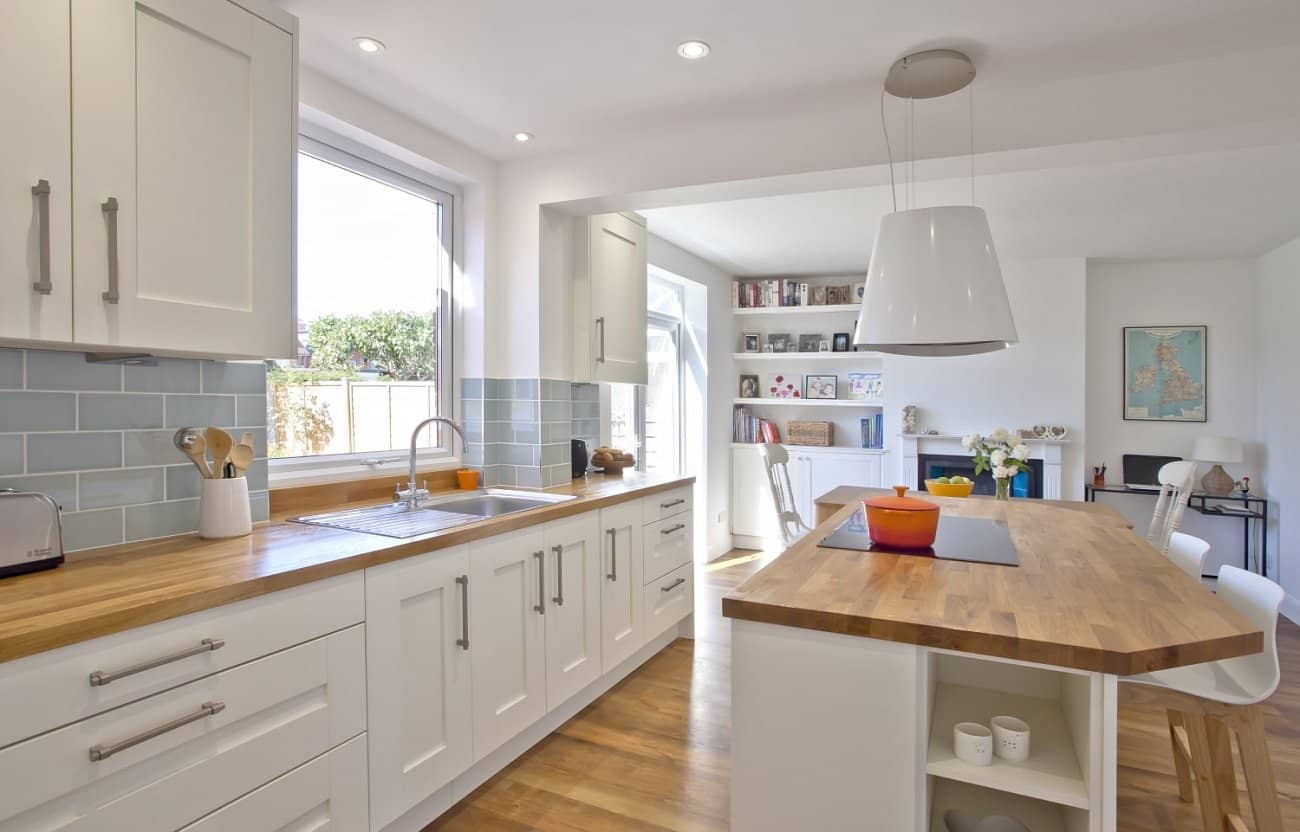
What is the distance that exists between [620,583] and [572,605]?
1.24ft

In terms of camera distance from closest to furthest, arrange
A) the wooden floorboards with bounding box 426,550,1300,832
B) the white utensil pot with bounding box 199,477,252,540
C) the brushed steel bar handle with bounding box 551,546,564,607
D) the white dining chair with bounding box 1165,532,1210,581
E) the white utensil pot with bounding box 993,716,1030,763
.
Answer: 1. the white utensil pot with bounding box 993,716,1030,763
2. the white utensil pot with bounding box 199,477,252,540
3. the wooden floorboards with bounding box 426,550,1300,832
4. the white dining chair with bounding box 1165,532,1210,581
5. the brushed steel bar handle with bounding box 551,546,564,607

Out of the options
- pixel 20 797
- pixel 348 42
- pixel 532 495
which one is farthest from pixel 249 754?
pixel 348 42

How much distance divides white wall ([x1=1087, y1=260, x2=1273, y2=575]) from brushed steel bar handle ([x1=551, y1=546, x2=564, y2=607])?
16.0ft

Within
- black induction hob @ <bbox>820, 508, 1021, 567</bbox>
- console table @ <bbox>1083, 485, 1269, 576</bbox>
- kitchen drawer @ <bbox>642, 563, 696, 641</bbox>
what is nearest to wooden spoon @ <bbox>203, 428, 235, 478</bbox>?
black induction hob @ <bbox>820, 508, 1021, 567</bbox>

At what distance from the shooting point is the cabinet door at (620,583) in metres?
2.90

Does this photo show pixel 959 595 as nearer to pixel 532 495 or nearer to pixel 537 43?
pixel 532 495

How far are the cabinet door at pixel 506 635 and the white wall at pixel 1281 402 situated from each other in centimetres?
479

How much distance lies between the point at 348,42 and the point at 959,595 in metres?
2.30

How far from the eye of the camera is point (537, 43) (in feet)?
7.09

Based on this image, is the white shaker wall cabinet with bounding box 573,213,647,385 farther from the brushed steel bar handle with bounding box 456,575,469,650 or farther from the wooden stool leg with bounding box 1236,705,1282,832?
the wooden stool leg with bounding box 1236,705,1282,832

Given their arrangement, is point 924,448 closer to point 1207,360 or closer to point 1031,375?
point 1031,375

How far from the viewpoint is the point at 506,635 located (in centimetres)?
231

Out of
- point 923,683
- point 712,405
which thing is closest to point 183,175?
point 923,683

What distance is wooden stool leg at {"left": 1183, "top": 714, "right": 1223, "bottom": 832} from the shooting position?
1.82m
